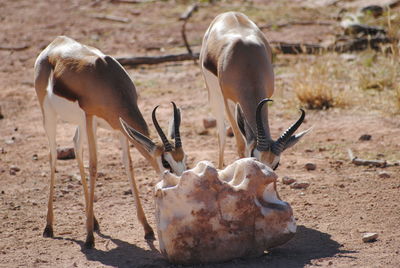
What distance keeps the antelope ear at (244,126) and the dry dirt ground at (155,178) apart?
0.92 metres

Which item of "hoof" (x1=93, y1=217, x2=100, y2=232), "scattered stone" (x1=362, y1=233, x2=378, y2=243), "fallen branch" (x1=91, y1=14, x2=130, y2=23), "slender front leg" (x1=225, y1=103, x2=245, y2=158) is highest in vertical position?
"slender front leg" (x1=225, y1=103, x2=245, y2=158)

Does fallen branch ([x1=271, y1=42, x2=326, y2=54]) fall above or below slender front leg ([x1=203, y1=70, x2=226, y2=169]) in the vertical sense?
below

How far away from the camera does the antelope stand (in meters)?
6.78

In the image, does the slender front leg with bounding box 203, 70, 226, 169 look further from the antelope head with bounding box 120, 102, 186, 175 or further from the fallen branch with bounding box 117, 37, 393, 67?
the fallen branch with bounding box 117, 37, 393, 67

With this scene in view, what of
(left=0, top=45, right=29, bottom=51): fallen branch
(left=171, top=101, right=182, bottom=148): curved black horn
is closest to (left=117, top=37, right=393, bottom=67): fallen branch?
(left=0, top=45, right=29, bottom=51): fallen branch

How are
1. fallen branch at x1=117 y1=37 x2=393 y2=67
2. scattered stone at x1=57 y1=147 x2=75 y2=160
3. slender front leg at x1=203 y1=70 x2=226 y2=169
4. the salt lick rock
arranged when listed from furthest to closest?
fallen branch at x1=117 y1=37 x2=393 y2=67 → scattered stone at x1=57 y1=147 x2=75 y2=160 → slender front leg at x1=203 y1=70 x2=226 y2=169 → the salt lick rock

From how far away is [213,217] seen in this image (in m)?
5.78

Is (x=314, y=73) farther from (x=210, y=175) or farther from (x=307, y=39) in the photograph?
(x=210, y=175)

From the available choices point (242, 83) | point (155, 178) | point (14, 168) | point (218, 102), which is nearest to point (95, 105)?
point (242, 83)

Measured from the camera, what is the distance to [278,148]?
675cm

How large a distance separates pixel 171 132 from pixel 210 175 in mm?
1174

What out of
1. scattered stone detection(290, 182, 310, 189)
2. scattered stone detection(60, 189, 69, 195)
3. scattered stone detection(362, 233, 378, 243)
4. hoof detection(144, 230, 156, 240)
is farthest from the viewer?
scattered stone detection(60, 189, 69, 195)

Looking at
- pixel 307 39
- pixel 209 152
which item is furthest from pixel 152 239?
pixel 307 39

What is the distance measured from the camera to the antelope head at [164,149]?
6.46 metres
